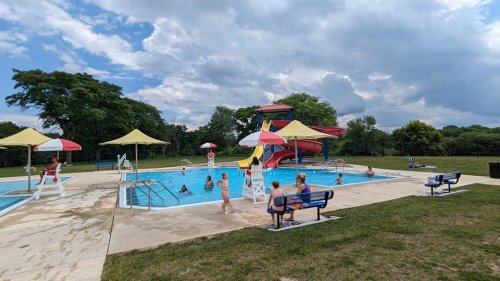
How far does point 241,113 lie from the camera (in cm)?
5088

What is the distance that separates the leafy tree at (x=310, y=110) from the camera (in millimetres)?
44000

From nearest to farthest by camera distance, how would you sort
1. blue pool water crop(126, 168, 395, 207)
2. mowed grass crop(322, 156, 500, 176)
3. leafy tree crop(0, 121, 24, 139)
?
blue pool water crop(126, 168, 395, 207) < mowed grass crop(322, 156, 500, 176) < leafy tree crop(0, 121, 24, 139)


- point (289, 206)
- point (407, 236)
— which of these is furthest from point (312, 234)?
point (407, 236)

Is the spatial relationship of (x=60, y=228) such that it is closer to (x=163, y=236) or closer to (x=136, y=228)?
(x=136, y=228)

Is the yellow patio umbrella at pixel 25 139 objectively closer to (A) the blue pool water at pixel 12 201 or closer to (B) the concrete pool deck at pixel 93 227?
(A) the blue pool water at pixel 12 201

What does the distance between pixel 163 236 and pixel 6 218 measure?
5472 mm

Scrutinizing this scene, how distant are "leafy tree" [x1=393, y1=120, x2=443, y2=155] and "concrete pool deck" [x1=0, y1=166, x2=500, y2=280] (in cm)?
2875

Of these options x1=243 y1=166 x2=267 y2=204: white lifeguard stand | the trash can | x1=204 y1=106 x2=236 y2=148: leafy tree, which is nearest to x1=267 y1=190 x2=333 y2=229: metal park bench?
x1=243 y1=166 x2=267 y2=204: white lifeguard stand

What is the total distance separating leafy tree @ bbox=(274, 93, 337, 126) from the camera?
4400 cm

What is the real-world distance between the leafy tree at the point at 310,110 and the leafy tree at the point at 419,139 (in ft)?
38.6

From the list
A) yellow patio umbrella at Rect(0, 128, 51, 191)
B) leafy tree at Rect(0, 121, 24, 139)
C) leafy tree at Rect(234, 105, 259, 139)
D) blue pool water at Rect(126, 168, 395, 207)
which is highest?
leafy tree at Rect(234, 105, 259, 139)

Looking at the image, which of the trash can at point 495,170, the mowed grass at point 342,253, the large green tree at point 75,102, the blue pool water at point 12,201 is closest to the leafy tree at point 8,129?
the large green tree at point 75,102

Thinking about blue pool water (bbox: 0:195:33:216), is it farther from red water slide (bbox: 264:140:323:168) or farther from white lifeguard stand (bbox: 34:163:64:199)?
red water slide (bbox: 264:140:323:168)

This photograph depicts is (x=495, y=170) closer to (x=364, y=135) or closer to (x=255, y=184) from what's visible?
(x=255, y=184)
